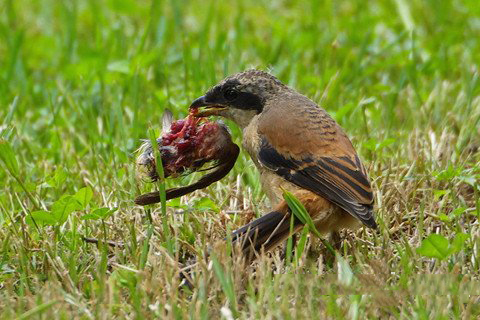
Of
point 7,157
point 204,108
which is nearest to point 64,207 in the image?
point 7,157

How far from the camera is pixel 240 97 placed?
528 cm

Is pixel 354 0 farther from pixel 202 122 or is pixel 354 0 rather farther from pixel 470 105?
pixel 202 122

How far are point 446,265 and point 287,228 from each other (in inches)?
28.8

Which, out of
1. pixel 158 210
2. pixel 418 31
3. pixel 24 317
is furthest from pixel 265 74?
pixel 418 31

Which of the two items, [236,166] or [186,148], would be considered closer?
[186,148]

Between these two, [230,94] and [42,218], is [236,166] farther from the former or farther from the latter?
[42,218]

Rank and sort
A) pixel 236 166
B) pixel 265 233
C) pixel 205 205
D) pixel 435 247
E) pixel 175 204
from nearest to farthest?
pixel 435 247 → pixel 265 233 → pixel 205 205 → pixel 175 204 → pixel 236 166

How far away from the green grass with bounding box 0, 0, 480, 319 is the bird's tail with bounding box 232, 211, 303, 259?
87mm

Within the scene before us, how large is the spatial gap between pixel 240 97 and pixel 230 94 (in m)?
0.06

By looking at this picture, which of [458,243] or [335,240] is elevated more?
[458,243]

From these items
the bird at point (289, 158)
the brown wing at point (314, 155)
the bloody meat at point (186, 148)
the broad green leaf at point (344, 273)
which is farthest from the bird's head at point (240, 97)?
the broad green leaf at point (344, 273)

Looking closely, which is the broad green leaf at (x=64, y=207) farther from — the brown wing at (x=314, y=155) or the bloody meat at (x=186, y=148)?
the brown wing at (x=314, y=155)

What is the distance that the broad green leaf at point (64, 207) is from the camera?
4570 millimetres

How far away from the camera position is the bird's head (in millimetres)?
5238
